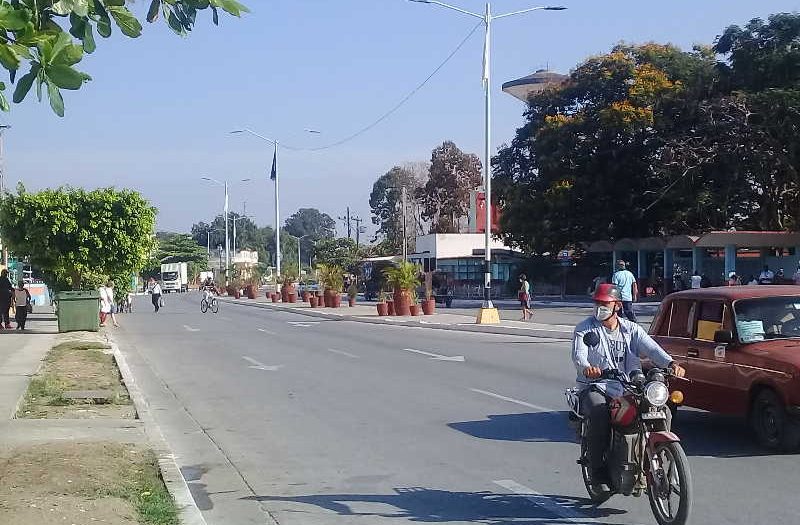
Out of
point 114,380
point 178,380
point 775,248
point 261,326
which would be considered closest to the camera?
point 114,380

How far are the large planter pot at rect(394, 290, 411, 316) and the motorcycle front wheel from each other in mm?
33825

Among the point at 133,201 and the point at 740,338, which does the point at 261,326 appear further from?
the point at 740,338

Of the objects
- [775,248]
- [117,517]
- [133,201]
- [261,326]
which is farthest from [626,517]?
[775,248]

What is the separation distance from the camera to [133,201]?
29.2 metres

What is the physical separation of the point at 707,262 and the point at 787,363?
4031 centimetres

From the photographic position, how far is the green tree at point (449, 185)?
3351 inches

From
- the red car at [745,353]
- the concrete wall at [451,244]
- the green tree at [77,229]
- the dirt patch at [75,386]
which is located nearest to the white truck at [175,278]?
the concrete wall at [451,244]

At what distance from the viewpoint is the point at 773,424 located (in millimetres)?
9688

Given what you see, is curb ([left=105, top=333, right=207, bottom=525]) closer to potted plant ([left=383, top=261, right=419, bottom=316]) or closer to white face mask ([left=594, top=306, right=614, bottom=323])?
white face mask ([left=594, top=306, right=614, bottom=323])

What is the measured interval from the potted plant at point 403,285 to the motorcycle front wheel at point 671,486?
33863mm

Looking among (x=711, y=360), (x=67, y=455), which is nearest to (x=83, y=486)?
(x=67, y=455)

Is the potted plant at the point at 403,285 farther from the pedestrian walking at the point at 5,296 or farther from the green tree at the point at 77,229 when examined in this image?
the pedestrian walking at the point at 5,296

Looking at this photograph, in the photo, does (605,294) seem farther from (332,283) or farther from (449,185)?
(449,185)

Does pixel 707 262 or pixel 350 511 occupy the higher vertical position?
pixel 707 262
